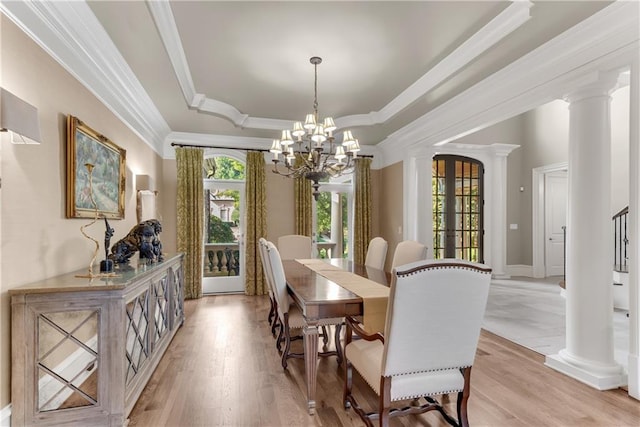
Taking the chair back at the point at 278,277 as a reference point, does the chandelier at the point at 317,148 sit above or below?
above

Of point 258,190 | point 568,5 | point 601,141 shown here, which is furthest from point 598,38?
point 258,190

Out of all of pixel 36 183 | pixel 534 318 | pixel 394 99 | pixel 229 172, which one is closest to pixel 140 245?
pixel 36 183

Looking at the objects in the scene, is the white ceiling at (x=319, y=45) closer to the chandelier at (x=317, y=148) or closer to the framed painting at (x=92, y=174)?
the chandelier at (x=317, y=148)

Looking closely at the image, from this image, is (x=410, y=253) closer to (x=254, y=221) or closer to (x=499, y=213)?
(x=254, y=221)

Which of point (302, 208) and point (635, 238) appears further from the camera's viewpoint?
point (302, 208)

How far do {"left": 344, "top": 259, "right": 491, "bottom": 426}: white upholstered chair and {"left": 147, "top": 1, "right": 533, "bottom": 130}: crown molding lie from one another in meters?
2.09

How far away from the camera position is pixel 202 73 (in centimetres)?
364

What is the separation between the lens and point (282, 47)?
3.11m

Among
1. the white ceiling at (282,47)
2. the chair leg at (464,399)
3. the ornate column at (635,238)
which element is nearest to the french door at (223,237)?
the white ceiling at (282,47)

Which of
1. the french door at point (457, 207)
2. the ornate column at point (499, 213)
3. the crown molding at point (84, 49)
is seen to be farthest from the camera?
the ornate column at point (499, 213)

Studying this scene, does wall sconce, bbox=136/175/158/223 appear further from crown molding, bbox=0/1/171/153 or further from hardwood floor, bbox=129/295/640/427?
hardwood floor, bbox=129/295/640/427

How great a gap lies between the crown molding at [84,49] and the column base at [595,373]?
14.9ft

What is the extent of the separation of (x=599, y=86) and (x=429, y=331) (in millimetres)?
2494

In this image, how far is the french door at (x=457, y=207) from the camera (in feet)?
22.4
